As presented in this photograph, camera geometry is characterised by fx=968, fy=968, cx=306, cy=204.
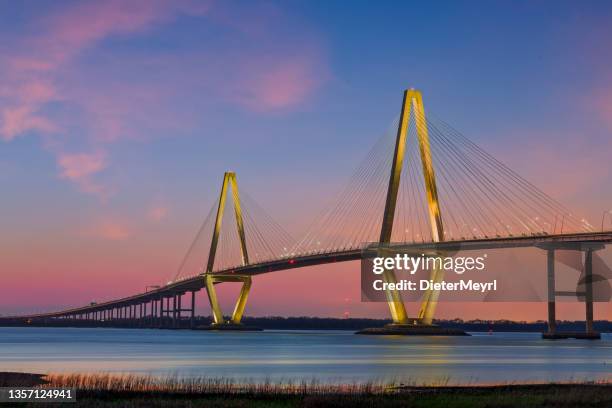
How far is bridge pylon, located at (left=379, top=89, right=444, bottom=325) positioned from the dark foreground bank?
4832 centimetres

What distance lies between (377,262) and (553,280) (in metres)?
16.9

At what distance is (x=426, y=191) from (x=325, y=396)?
54.9 m

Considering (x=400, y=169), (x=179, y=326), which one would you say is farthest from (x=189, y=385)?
(x=179, y=326)

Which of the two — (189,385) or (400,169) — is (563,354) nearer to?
(400,169)

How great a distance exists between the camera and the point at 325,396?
28.9 metres

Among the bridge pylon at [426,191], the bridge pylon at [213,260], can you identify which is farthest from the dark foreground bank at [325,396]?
the bridge pylon at [213,260]

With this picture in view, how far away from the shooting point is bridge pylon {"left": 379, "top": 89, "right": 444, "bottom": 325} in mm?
82125

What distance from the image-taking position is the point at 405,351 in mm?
68000

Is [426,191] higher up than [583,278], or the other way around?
[426,191]

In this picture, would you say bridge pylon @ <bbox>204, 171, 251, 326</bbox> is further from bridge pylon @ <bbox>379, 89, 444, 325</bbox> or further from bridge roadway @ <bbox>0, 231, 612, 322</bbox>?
bridge pylon @ <bbox>379, 89, 444, 325</bbox>

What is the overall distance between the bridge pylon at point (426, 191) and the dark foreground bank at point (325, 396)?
48.3 meters

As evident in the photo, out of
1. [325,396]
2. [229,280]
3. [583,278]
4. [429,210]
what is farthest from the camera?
[229,280]

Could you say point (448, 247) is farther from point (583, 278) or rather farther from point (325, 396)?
point (325, 396)

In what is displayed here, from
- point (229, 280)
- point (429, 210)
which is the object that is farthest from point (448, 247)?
point (229, 280)
